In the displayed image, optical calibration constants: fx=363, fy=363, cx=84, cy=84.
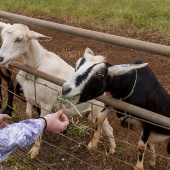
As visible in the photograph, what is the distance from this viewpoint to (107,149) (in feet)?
14.5

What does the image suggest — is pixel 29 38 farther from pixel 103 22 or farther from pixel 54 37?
pixel 103 22

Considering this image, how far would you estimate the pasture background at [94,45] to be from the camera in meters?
4.11

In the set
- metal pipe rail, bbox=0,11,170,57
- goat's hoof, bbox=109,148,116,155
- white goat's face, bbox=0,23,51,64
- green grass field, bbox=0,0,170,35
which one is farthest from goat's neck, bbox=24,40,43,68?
green grass field, bbox=0,0,170,35

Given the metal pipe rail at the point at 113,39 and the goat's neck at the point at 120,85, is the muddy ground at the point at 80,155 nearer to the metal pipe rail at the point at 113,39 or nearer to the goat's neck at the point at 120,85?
the goat's neck at the point at 120,85

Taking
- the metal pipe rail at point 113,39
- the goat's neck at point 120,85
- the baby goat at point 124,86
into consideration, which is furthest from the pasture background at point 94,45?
the metal pipe rail at point 113,39

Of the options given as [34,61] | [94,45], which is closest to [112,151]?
[34,61]

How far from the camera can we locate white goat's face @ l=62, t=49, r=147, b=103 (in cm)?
262

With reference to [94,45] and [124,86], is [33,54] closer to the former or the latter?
[124,86]

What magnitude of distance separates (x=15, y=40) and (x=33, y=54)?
327 millimetres

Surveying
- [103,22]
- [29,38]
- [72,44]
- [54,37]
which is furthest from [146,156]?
[103,22]

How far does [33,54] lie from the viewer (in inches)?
160

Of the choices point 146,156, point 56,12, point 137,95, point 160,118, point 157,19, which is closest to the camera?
point 160,118

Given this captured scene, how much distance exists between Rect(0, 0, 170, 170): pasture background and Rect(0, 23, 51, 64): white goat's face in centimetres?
103

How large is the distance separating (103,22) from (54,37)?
5.21ft
